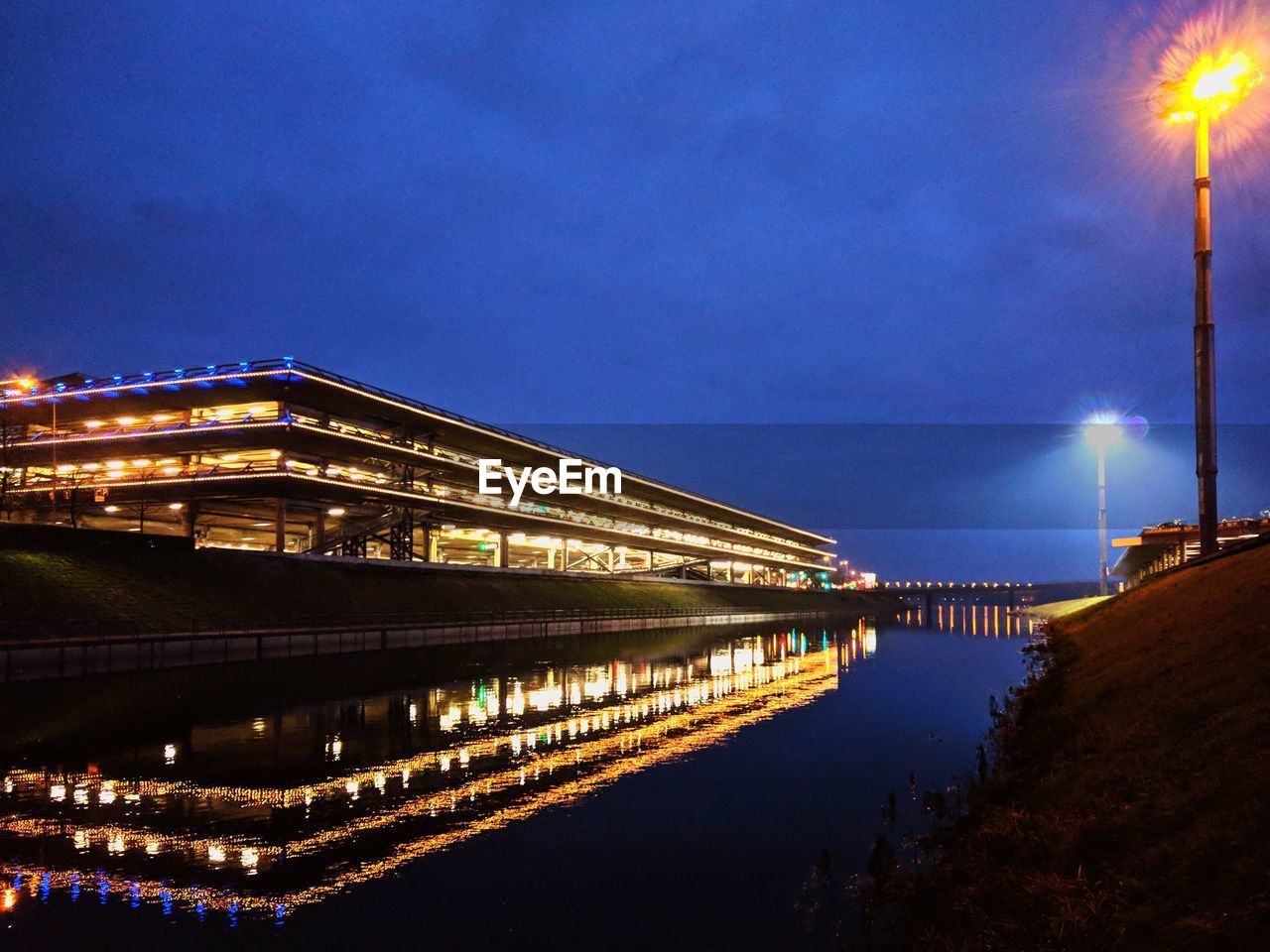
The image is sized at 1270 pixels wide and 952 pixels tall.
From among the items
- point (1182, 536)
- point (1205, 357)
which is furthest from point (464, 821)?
point (1182, 536)

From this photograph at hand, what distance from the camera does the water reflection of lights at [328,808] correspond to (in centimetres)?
A: 1081

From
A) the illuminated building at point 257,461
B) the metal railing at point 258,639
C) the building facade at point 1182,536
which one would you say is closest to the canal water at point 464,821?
the metal railing at point 258,639

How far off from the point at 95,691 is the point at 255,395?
139 ft

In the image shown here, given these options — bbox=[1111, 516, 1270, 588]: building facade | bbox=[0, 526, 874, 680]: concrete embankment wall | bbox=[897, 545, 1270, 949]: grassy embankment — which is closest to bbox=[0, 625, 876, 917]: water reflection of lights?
bbox=[897, 545, 1270, 949]: grassy embankment

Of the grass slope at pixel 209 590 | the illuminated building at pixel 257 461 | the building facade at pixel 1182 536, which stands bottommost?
the grass slope at pixel 209 590

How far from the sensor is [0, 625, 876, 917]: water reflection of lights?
10812 millimetres

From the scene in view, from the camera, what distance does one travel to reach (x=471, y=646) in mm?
49969

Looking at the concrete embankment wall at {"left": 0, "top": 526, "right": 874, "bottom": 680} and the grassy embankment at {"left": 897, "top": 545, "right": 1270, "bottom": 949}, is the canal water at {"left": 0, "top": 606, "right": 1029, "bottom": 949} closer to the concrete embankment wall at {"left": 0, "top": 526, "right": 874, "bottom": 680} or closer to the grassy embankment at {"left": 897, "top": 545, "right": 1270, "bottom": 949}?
the grassy embankment at {"left": 897, "top": 545, "right": 1270, "bottom": 949}

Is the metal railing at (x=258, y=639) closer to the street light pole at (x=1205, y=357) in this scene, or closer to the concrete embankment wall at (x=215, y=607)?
the concrete embankment wall at (x=215, y=607)

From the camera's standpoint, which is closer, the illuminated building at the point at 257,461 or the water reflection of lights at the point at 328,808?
the water reflection of lights at the point at 328,808

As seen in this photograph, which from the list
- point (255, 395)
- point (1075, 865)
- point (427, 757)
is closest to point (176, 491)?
point (255, 395)

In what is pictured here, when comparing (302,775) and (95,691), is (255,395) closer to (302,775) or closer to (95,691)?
(95,691)

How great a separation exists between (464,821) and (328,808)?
100.0 inches

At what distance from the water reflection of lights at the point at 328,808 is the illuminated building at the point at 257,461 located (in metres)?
45.6
